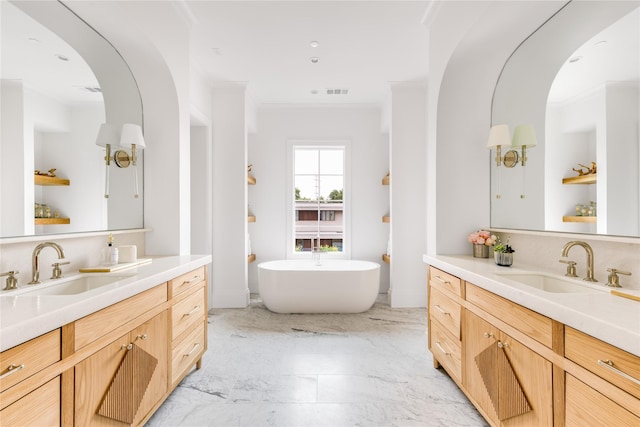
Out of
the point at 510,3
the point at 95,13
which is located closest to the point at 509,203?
the point at 510,3

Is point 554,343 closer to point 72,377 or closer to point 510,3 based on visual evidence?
point 72,377

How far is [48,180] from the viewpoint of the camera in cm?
162

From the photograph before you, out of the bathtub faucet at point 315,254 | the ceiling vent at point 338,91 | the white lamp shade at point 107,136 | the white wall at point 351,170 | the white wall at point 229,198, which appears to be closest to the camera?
the white lamp shade at point 107,136

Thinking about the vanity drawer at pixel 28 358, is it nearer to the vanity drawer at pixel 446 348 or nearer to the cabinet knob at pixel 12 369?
the cabinet knob at pixel 12 369

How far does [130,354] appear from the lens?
1354 millimetres

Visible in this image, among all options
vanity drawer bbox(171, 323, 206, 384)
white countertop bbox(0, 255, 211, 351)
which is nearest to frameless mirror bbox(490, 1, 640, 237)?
white countertop bbox(0, 255, 211, 351)

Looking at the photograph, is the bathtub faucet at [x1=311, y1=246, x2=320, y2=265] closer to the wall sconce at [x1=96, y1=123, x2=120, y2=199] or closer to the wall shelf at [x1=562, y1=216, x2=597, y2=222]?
the wall sconce at [x1=96, y1=123, x2=120, y2=199]

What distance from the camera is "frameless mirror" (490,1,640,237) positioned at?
4.58ft

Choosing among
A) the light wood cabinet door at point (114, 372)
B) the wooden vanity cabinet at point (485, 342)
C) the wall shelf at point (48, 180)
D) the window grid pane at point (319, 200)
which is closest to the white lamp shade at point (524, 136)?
the wooden vanity cabinet at point (485, 342)

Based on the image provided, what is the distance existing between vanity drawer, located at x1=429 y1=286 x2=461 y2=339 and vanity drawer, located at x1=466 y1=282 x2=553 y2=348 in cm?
20

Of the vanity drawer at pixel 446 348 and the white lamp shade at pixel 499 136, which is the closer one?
the vanity drawer at pixel 446 348

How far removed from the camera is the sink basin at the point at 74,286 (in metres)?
1.39

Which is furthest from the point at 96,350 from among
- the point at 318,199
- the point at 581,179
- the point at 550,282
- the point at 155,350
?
the point at 318,199

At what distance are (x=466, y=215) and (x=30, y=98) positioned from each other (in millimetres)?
2894
